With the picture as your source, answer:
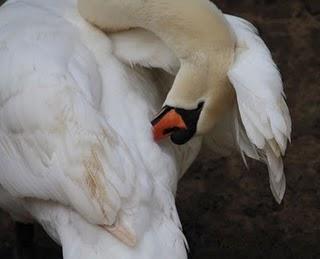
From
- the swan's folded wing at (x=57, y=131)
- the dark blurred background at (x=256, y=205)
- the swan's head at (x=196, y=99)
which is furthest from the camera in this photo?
the dark blurred background at (x=256, y=205)

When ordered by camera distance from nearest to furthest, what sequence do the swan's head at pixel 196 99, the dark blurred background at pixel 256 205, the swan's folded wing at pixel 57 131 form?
the swan's folded wing at pixel 57 131
the swan's head at pixel 196 99
the dark blurred background at pixel 256 205

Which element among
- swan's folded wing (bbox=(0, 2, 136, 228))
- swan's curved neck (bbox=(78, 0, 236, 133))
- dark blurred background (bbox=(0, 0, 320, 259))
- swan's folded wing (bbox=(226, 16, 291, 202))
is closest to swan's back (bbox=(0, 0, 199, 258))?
swan's folded wing (bbox=(0, 2, 136, 228))

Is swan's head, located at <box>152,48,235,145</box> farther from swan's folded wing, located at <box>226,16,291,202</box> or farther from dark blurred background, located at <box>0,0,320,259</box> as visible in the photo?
dark blurred background, located at <box>0,0,320,259</box>

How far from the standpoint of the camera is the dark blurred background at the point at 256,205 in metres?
4.95

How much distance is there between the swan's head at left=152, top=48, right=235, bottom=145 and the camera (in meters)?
3.80

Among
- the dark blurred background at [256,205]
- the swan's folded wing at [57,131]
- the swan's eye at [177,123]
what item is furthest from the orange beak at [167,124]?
the dark blurred background at [256,205]

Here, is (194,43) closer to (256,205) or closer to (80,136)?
(80,136)

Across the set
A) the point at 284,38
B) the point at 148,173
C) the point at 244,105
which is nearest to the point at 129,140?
the point at 148,173

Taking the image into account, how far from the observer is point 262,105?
3.65 meters

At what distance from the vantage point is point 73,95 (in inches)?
145

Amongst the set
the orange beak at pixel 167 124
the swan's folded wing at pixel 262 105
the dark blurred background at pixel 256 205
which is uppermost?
the swan's folded wing at pixel 262 105

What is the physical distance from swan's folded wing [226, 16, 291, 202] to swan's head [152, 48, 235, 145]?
50mm

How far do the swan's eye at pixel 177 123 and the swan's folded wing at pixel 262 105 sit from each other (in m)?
0.14

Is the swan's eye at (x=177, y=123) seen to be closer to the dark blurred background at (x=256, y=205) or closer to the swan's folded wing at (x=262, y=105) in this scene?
the swan's folded wing at (x=262, y=105)
